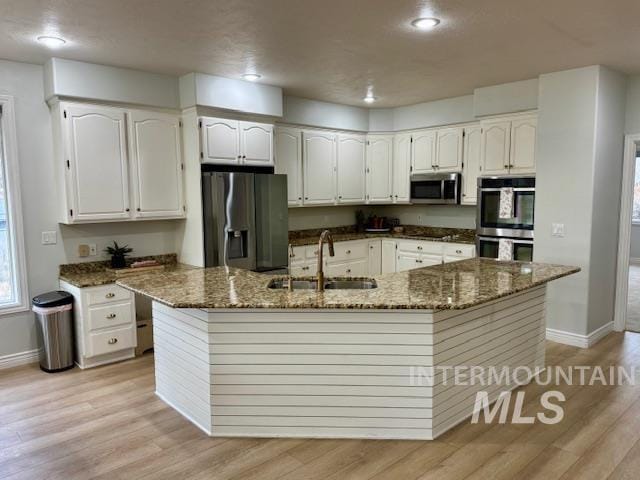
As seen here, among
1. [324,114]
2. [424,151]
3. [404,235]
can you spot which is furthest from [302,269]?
[424,151]

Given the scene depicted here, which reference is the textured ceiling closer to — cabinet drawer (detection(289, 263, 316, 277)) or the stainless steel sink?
the stainless steel sink

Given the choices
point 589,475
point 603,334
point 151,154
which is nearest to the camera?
point 589,475

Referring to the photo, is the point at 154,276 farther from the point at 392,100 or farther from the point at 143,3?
the point at 392,100

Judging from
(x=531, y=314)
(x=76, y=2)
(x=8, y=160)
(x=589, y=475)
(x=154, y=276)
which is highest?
(x=76, y=2)

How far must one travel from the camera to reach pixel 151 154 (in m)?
4.53

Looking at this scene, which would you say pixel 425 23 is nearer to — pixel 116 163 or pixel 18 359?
pixel 116 163

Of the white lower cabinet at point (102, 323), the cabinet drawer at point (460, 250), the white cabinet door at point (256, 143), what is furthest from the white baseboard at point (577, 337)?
the white lower cabinet at point (102, 323)

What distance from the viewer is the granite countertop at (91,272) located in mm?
4094

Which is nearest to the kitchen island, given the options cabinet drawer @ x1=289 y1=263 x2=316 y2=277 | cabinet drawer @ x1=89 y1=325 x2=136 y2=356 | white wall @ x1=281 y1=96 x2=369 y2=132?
cabinet drawer @ x1=89 y1=325 x2=136 y2=356

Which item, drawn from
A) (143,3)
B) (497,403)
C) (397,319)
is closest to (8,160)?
(143,3)

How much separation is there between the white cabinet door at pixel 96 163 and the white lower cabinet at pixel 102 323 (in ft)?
2.20

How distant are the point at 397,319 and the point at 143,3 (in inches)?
92.7

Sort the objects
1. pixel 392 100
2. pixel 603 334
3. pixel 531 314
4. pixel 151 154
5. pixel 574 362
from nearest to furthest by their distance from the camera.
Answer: pixel 531 314, pixel 574 362, pixel 151 154, pixel 603 334, pixel 392 100

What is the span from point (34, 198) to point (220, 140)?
1.72 m
